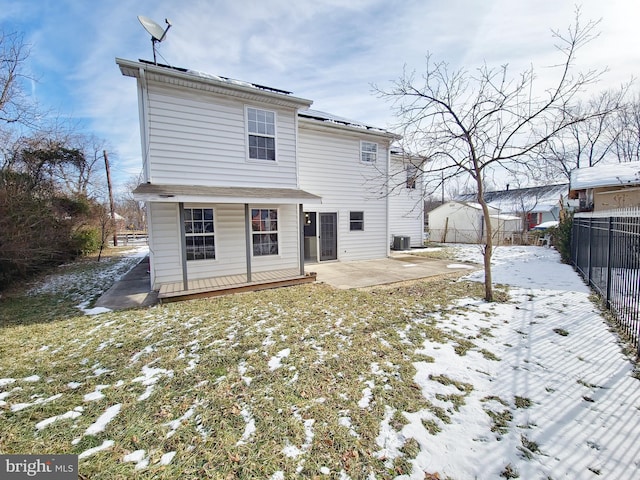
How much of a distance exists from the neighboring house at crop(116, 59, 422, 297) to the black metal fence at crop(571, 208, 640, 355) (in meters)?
4.65

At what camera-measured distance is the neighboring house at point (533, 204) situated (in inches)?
1076

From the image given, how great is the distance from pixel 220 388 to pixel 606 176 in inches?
552

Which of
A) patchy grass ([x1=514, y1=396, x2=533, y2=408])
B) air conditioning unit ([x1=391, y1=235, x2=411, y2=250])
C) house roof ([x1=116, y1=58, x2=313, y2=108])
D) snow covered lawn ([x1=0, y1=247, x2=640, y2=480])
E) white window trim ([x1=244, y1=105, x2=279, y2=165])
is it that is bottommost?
patchy grass ([x1=514, y1=396, x2=533, y2=408])

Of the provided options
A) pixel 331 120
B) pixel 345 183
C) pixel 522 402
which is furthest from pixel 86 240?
pixel 522 402

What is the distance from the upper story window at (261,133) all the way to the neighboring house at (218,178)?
3cm

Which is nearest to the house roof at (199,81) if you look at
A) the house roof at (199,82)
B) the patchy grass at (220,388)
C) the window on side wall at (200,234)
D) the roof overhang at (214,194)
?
the house roof at (199,82)

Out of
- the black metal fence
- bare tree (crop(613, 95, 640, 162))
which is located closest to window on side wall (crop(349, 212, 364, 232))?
the black metal fence

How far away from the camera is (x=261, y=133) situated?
26.2 feet

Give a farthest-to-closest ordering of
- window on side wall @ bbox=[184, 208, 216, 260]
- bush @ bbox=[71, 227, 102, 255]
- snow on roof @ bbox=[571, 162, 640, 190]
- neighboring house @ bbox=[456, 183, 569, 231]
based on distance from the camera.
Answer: neighboring house @ bbox=[456, 183, 569, 231] < bush @ bbox=[71, 227, 102, 255] < snow on roof @ bbox=[571, 162, 640, 190] < window on side wall @ bbox=[184, 208, 216, 260]

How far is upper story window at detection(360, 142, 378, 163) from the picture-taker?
11281mm

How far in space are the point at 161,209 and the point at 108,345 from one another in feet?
12.6

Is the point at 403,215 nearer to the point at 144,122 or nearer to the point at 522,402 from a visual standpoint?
the point at 144,122

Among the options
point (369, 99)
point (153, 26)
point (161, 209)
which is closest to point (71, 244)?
point (161, 209)

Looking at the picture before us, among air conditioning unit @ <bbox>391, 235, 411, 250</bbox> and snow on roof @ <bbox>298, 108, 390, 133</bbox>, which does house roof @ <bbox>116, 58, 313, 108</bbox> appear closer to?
snow on roof @ <bbox>298, 108, 390, 133</bbox>
